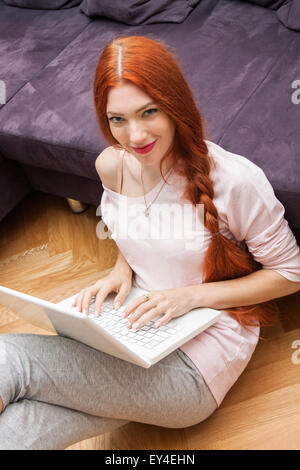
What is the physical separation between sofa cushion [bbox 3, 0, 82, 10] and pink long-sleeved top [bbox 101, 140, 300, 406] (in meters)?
1.20

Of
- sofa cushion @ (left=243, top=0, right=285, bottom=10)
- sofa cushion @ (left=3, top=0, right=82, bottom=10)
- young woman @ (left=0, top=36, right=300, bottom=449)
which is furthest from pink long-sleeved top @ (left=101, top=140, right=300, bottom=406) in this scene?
sofa cushion @ (left=3, top=0, right=82, bottom=10)

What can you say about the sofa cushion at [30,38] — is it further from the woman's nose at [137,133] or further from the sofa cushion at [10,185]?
the woman's nose at [137,133]

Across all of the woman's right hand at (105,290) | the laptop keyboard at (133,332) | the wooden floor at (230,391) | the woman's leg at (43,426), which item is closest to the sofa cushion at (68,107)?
the wooden floor at (230,391)

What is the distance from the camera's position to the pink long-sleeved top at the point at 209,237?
3.33 ft

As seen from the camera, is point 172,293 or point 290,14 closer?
point 172,293

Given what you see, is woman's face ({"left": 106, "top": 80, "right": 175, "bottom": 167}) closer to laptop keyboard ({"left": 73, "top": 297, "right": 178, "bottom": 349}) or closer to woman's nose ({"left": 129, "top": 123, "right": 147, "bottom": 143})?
woman's nose ({"left": 129, "top": 123, "right": 147, "bottom": 143})

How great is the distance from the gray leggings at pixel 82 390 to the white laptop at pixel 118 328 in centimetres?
6

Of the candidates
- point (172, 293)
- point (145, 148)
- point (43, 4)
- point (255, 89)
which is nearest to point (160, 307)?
point (172, 293)

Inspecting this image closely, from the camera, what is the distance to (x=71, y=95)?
1633 millimetres

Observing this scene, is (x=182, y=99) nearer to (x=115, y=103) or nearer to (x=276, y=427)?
(x=115, y=103)

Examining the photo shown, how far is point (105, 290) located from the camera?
117 centimetres

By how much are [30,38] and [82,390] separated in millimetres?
1461

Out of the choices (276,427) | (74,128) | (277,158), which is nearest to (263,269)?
(277,158)

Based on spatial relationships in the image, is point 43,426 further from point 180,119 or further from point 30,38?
point 30,38
